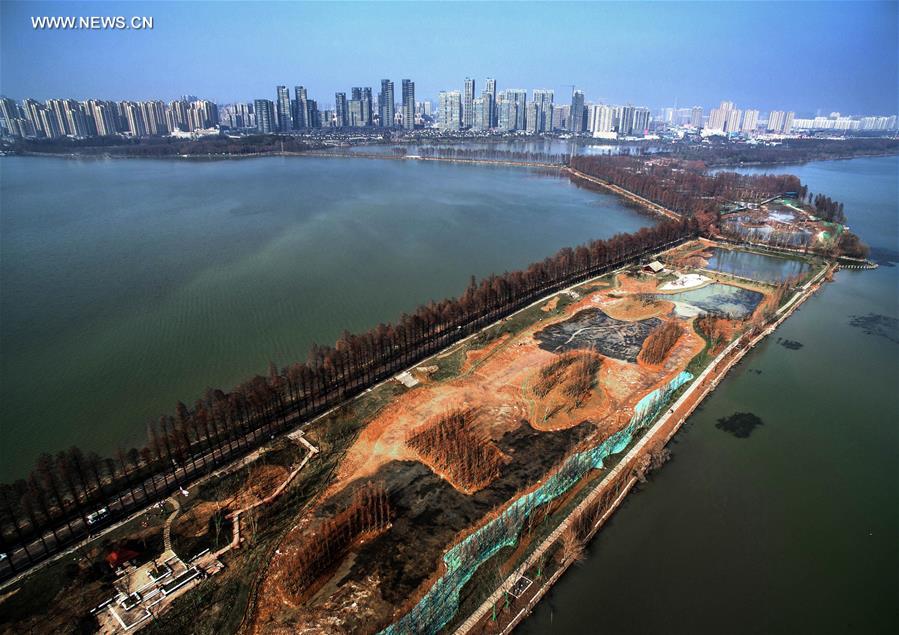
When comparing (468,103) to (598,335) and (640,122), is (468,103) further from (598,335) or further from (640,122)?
(598,335)

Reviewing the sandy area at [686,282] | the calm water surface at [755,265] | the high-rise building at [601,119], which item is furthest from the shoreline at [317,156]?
the sandy area at [686,282]

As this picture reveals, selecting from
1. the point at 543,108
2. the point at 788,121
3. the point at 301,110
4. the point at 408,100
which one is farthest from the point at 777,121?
the point at 301,110

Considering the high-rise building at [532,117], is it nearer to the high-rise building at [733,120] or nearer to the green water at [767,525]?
the high-rise building at [733,120]

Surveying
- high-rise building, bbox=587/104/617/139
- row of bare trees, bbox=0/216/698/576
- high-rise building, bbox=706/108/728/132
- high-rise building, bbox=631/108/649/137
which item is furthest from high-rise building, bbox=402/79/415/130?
row of bare trees, bbox=0/216/698/576

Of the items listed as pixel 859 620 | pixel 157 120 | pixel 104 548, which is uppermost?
pixel 157 120

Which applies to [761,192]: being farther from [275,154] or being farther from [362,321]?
[275,154]

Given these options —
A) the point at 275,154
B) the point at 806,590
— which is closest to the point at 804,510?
the point at 806,590
